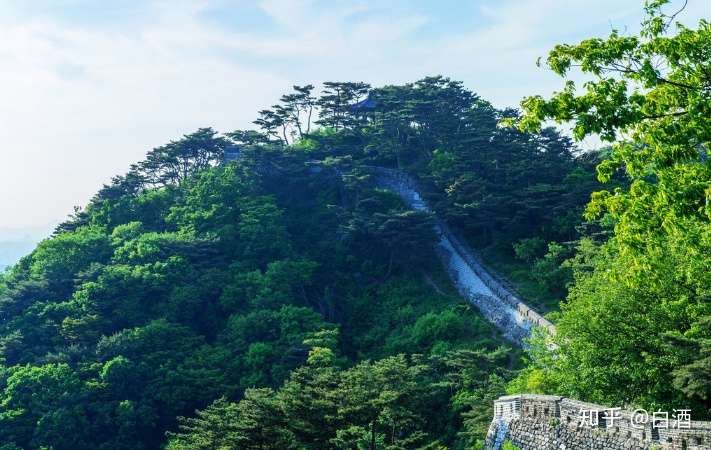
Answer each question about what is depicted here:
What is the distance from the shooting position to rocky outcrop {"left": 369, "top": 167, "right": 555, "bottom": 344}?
34.5 metres

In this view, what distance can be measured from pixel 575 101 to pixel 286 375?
2651cm

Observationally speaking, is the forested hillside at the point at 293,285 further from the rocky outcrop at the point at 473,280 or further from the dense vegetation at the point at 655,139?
the dense vegetation at the point at 655,139

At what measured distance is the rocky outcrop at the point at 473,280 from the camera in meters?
34.5

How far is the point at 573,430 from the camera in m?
13.9

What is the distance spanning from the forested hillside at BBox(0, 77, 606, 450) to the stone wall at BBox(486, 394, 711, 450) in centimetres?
596

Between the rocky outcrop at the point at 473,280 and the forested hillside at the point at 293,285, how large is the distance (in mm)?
907

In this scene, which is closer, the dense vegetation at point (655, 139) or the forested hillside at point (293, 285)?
the dense vegetation at point (655, 139)

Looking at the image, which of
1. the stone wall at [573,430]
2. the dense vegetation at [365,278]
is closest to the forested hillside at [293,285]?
the dense vegetation at [365,278]

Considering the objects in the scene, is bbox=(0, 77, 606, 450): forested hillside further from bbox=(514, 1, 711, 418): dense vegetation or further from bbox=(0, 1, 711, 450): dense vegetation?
bbox=(514, 1, 711, 418): dense vegetation

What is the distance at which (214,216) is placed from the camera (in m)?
48.8

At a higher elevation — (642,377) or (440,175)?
(440,175)

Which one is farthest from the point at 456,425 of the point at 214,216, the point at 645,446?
the point at 214,216

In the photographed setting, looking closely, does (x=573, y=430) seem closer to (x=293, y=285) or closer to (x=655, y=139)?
(x=655, y=139)

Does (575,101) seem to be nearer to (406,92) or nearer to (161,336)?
(161,336)
